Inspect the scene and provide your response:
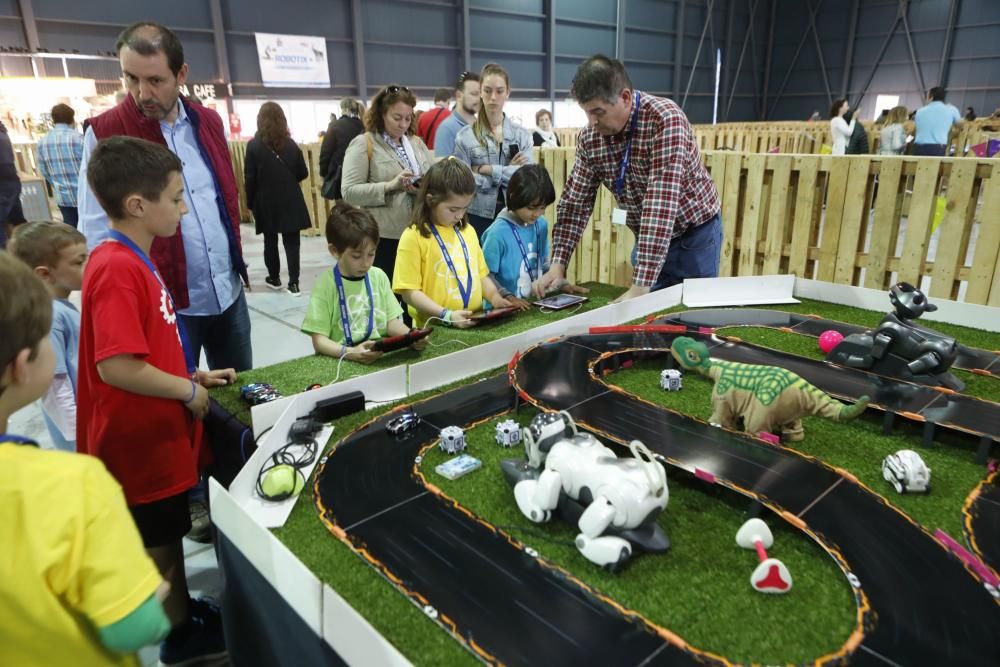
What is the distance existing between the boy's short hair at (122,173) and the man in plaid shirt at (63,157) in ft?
14.8

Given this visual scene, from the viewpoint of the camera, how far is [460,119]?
405 cm

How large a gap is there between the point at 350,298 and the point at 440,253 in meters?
0.53

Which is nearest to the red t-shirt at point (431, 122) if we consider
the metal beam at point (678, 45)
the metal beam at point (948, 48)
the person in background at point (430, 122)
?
the person in background at point (430, 122)

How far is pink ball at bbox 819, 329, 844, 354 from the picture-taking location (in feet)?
7.97

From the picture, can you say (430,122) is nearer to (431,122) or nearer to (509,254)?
(431,122)

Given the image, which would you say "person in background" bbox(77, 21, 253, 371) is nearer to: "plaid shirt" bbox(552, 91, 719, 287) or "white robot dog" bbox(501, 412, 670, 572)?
"white robot dog" bbox(501, 412, 670, 572)

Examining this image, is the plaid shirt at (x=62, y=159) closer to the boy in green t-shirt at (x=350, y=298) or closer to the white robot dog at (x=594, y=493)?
the boy in green t-shirt at (x=350, y=298)

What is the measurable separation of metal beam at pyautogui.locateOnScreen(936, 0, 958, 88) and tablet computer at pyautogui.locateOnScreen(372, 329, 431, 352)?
72.1ft

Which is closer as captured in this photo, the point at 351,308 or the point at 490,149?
the point at 351,308

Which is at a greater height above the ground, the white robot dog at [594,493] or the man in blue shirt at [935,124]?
the man in blue shirt at [935,124]

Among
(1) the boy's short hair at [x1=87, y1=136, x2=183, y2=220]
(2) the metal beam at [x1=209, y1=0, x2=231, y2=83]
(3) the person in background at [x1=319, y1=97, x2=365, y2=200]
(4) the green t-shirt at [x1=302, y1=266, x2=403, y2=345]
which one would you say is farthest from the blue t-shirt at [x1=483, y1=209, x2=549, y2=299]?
(2) the metal beam at [x1=209, y1=0, x2=231, y2=83]

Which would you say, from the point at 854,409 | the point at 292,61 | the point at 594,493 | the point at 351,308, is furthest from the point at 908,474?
the point at 292,61

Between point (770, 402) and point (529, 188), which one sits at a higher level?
point (529, 188)

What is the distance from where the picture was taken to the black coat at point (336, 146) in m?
4.84
